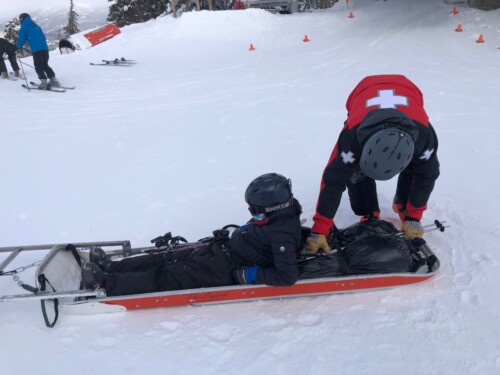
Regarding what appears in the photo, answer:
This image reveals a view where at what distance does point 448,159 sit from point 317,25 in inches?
485

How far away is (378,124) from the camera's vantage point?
2609 millimetres

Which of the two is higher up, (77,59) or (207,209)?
(77,59)

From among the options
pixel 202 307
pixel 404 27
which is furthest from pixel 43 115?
pixel 404 27

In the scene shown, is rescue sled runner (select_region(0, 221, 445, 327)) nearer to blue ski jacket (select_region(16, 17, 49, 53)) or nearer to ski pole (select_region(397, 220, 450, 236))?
ski pole (select_region(397, 220, 450, 236))

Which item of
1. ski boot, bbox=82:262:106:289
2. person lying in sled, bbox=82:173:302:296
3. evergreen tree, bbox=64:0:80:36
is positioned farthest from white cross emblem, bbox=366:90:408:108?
evergreen tree, bbox=64:0:80:36

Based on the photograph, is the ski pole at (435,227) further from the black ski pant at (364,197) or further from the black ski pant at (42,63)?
the black ski pant at (42,63)

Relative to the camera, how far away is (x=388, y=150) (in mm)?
2475

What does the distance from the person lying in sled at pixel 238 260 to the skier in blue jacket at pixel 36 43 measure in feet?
26.8

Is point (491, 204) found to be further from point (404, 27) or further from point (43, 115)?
point (404, 27)

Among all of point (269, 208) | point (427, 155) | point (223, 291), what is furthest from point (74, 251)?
point (427, 155)

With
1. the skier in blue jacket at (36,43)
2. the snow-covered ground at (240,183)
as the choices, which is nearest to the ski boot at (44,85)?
the skier in blue jacket at (36,43)

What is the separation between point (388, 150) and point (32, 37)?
10.0 meters

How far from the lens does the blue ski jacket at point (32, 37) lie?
31.6ft

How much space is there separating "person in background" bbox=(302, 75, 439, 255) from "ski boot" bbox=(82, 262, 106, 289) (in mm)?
1624
